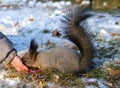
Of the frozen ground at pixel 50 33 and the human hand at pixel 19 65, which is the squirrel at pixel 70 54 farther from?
the frozen ground at pixel 50 33

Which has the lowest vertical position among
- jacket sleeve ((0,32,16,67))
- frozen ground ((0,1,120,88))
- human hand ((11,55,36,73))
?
frozen ground ((0,1,120,88))

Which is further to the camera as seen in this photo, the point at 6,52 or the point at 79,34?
the point at 79,34

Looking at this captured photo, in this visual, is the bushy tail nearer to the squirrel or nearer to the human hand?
the squirrel

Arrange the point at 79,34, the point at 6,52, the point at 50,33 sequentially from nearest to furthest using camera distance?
the point at 6,52 → the point at 79,34 → the point at 50,33

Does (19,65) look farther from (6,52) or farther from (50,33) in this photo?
(50,33)

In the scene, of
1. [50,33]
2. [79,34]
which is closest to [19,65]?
[79,34]

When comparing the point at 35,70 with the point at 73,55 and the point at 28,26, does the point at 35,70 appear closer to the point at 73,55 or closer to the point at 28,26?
the point at 73,55

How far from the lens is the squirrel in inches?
159

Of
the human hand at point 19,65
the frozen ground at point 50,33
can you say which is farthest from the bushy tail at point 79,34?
the human hand at point 19,65

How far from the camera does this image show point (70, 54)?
407 centimetres

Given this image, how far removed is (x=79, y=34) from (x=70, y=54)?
251mm

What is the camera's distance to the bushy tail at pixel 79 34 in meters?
4.08

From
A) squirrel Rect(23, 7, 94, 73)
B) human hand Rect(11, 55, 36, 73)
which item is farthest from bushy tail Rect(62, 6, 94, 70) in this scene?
human hand Rect(11, 55, 36, 73)

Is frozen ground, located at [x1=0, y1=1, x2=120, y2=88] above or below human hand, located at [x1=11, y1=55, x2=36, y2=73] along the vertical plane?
below
